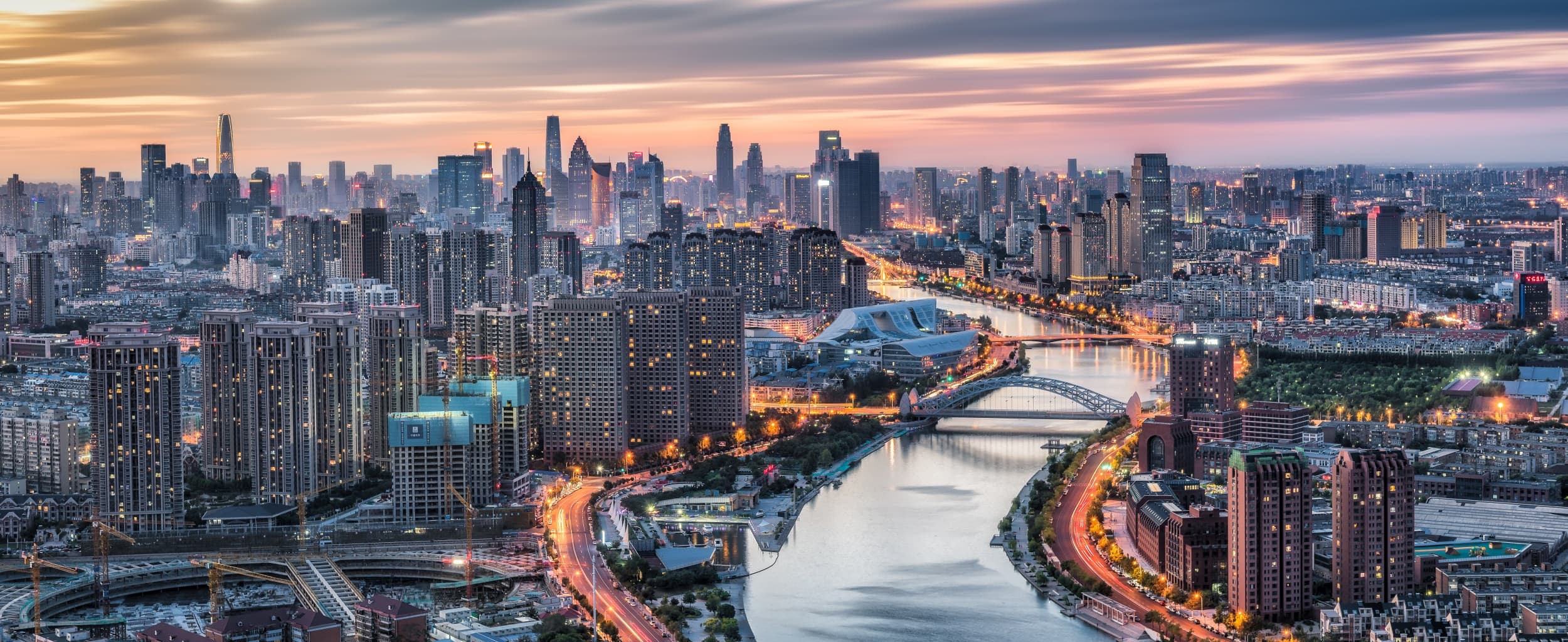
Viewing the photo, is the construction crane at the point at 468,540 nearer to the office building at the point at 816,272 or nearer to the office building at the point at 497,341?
the office building at the point at 497,341

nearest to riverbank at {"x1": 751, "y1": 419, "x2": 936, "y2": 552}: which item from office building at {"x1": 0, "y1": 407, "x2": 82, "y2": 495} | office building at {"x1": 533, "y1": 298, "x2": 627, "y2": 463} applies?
office building at {"x1": 533, "y1": 298, "x2": 627, "y2": 463}

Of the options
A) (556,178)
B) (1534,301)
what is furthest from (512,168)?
(1534,301)

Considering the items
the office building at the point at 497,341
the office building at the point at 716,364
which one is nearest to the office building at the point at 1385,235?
the office building at the point at 716,364

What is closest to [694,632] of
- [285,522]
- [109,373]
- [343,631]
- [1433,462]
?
[343,631]

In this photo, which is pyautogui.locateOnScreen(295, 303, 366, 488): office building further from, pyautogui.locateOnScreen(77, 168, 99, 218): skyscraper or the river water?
pyautogui.locateOnScreen(77, 168, 99, 218): skyscraper

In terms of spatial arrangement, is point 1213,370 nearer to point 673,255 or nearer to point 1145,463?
point 1145,463

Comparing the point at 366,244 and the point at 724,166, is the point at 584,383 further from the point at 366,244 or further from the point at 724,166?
the point at 724,166
